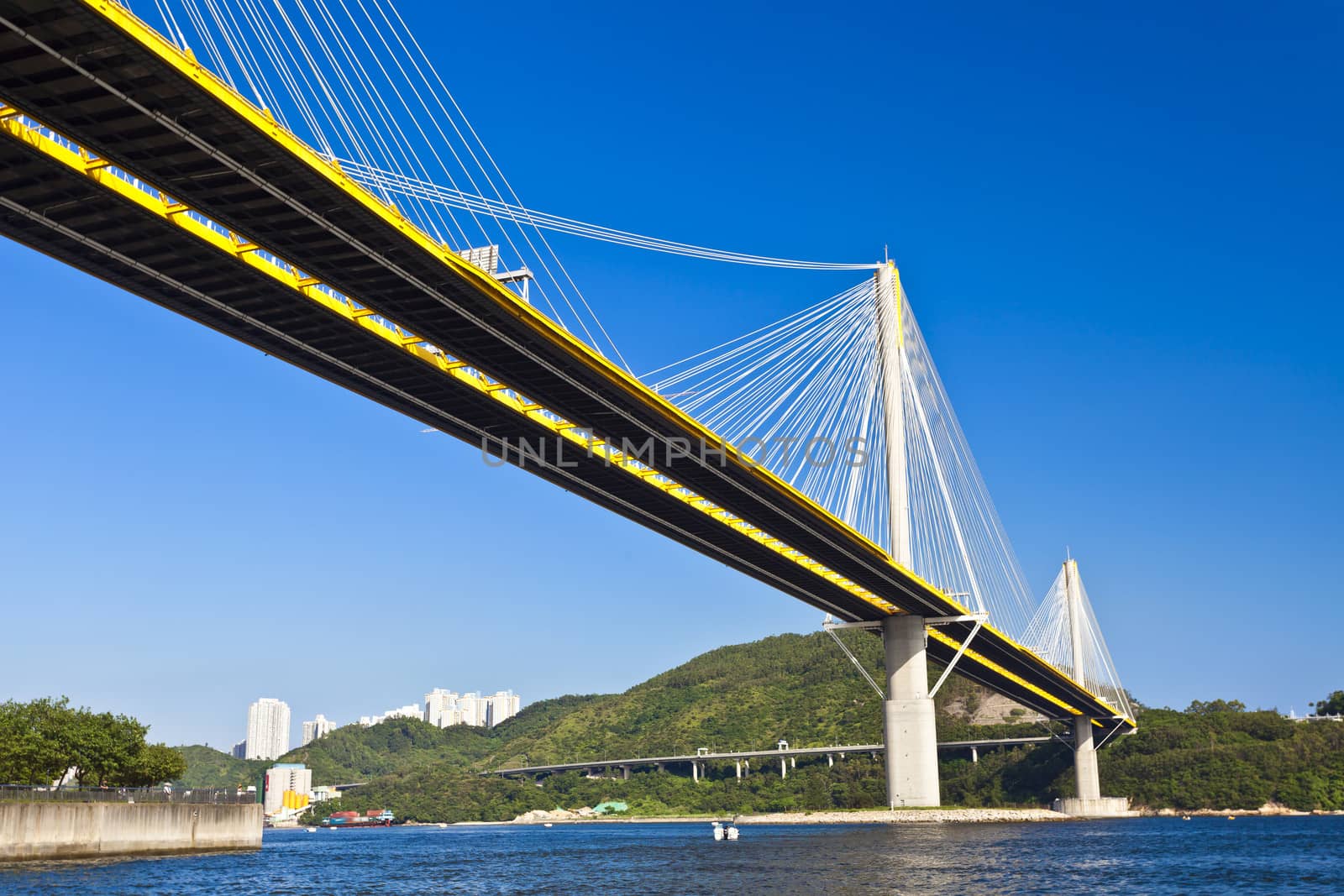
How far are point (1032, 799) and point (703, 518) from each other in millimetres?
78465

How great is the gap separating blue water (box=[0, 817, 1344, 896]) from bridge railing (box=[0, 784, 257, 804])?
243cm

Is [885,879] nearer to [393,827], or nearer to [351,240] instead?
[351,240]

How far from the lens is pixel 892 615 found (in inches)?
2687

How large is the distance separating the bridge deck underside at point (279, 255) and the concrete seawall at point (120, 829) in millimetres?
19736

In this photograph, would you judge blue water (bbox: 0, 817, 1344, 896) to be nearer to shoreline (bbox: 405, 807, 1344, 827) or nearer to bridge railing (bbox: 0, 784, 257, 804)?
shoreline (bbox: 405, 807, 1344, 827)

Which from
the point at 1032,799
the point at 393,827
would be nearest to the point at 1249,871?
the point at 1032,799

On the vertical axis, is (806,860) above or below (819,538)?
below

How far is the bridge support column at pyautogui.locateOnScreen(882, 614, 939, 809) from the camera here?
6675cm

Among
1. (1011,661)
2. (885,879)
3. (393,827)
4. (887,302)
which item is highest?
(887,302)

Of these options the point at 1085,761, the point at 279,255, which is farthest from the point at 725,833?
the point at 1085,761

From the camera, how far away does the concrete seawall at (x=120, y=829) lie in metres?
41.7

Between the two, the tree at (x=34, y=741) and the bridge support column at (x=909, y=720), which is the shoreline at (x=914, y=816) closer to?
the bridge support column at (x=909, y=720)

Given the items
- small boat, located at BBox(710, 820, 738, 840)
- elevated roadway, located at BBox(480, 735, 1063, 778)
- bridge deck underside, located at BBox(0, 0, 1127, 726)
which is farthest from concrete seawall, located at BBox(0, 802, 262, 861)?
elevated roadway, located at BBox(480, 735, 1063, 778)

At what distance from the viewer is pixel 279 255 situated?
1079 inches
